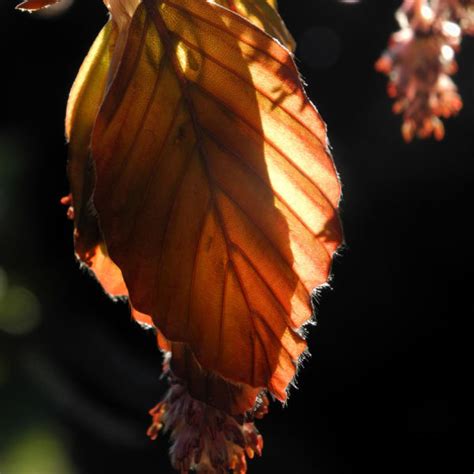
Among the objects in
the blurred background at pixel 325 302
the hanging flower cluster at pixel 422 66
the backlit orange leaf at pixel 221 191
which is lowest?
the blurred background at pixel 325 302

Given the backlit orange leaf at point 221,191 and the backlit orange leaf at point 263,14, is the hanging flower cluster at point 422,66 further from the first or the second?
the backlit orange leaf at point 221,191

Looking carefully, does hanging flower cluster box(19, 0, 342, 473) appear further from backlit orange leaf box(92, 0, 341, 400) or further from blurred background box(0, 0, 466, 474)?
blurred background box(0, 0, 466, 474)

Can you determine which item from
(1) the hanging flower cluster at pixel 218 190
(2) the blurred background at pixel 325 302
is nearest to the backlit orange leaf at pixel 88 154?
(1) the hanging flower cluster at pixel 218 190

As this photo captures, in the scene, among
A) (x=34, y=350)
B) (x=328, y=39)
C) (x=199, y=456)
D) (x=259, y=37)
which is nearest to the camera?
(x=259, y=37)

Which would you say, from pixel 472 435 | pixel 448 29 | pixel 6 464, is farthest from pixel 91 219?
pixel 472 435

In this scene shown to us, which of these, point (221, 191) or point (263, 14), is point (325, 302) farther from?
point (221, 191)

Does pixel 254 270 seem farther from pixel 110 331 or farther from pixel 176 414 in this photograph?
pixel 110 331
